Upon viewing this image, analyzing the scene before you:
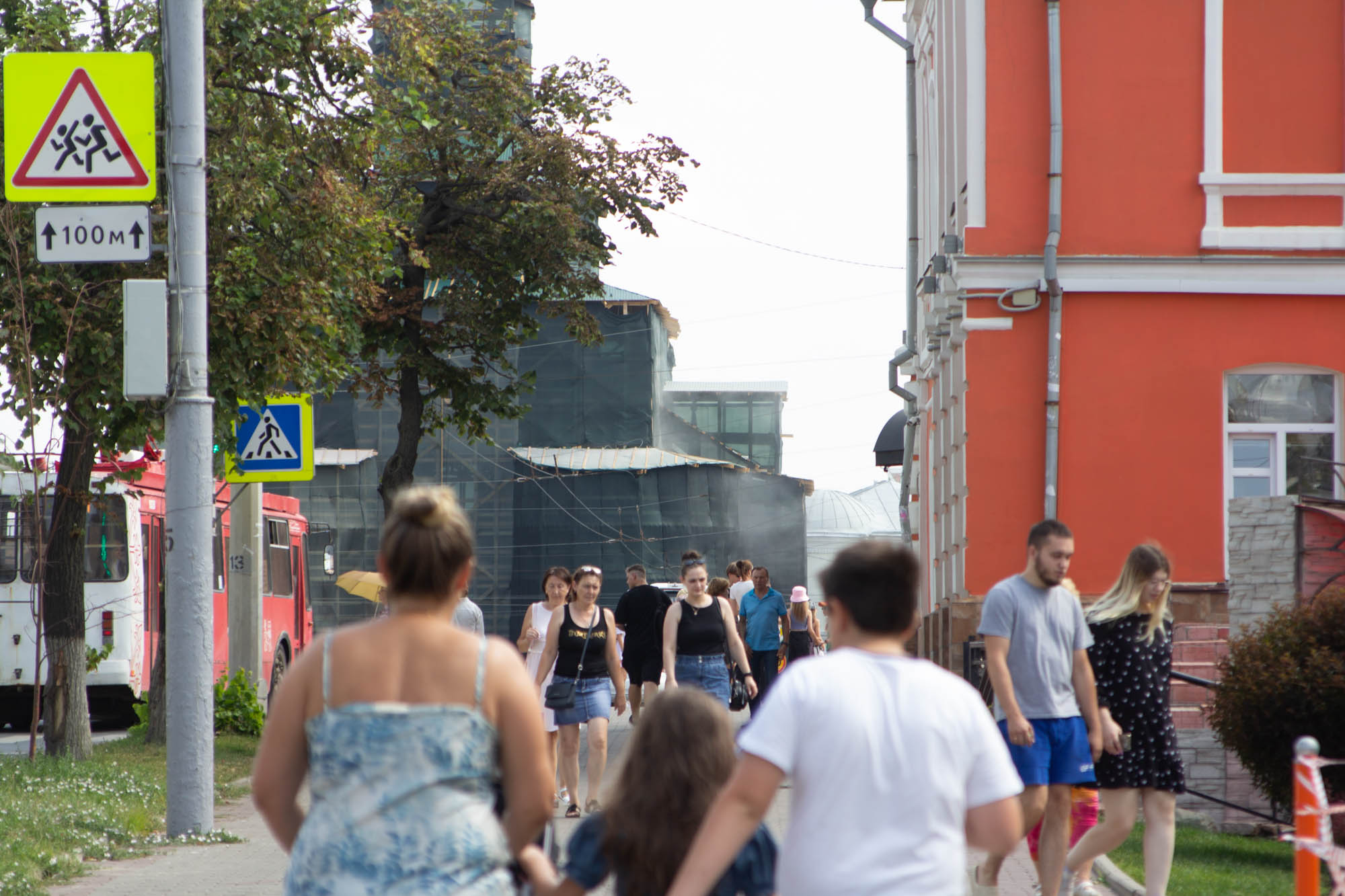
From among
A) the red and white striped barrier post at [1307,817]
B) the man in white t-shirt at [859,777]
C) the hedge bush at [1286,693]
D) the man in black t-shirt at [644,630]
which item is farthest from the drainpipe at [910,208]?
the man in white t-shirt at [859,777]

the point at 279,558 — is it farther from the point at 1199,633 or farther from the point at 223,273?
the point at 1199,633

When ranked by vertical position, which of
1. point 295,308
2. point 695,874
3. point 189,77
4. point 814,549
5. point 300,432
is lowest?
point 814,549

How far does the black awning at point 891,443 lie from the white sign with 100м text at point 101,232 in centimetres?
2064

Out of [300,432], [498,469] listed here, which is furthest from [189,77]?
[498,469]

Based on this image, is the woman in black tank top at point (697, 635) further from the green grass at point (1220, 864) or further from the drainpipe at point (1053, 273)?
the drainpipe at point (1053, 273)

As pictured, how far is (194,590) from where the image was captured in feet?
33.5

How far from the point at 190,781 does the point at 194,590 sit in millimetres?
1149

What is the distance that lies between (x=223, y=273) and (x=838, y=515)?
178 ft

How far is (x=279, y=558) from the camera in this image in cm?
2558

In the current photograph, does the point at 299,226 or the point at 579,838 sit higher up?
the point at 299,226

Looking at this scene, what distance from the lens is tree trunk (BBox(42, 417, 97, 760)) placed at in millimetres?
13453

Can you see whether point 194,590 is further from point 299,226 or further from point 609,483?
point 609,483

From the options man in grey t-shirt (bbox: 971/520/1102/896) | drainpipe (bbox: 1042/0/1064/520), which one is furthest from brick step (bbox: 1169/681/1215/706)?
man in grey t-shirt (bbox: 971/520/1102/896)

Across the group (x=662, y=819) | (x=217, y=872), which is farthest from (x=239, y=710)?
(x=662, y=819)
